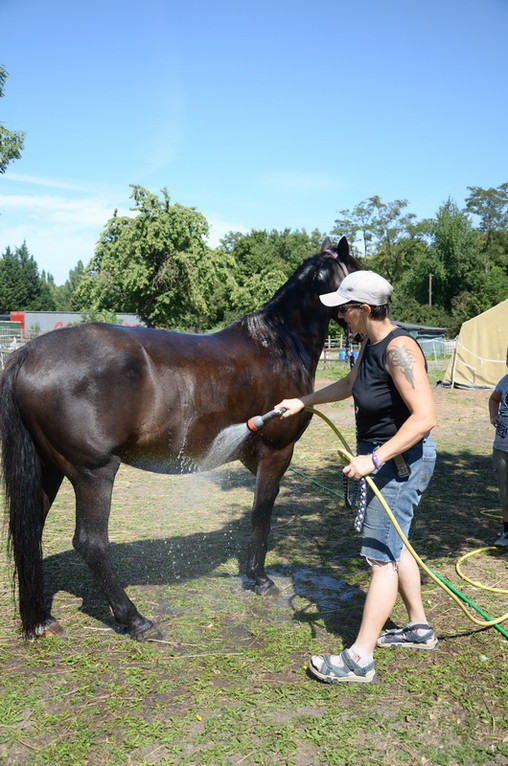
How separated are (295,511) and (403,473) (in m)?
3.13

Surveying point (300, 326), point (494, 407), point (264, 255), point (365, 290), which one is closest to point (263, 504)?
point (300, 326)

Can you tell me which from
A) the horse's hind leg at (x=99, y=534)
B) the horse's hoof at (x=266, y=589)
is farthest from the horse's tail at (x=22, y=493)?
the horse's hoof at (x=266, y=589)

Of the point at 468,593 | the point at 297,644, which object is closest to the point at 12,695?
the point at 297,644

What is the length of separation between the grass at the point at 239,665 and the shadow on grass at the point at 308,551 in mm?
18

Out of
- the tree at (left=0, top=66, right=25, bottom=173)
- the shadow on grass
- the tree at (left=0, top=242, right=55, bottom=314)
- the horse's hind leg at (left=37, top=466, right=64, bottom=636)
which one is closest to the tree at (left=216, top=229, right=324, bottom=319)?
the tree at (left=0, top=66, right=25, bottom=173)

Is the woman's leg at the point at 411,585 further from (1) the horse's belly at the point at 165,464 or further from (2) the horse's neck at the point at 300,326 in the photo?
(2) the horse's neck at the point at 300,326

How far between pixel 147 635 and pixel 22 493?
42.4 inches

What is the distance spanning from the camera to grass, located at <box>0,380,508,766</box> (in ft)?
8.14

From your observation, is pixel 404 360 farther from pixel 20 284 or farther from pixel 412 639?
pixel 20 284

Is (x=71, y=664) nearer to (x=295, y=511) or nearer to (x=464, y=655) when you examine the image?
(x=464, y=655)

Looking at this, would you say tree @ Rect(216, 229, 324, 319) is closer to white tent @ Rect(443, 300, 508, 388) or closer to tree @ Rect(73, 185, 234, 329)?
tree @ Rect(73, 185, 234, 329)

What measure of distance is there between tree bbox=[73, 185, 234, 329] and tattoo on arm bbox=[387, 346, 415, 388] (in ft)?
89.6

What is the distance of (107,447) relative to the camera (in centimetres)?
331

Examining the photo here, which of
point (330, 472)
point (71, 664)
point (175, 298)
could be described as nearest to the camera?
point (71, 664)
